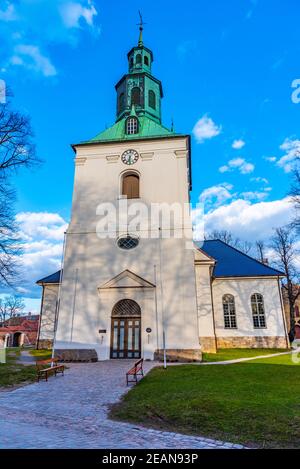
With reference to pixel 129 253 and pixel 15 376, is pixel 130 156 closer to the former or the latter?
pixel 129 253

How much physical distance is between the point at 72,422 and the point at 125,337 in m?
11.5

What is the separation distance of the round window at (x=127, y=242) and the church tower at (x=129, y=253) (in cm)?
6

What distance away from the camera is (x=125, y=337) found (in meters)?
17.8

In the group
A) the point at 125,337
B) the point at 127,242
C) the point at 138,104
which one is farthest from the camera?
the point at 138,104

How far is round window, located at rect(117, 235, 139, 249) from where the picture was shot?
19422mm

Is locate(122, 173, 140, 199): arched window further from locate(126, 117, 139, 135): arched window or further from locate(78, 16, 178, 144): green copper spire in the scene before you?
locate(126, 117, 139, 135): arched window

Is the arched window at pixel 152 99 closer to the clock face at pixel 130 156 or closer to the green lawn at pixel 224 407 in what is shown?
the clock face at pixel 130 156

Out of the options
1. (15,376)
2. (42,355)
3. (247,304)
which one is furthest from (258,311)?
(15,376)

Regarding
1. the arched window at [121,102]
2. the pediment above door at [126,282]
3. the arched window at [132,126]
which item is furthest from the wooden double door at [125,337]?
the arched window at [121,102]

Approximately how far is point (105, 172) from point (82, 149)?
255 centimetres

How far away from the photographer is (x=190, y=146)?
24.4m

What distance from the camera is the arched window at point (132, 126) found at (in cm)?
2242

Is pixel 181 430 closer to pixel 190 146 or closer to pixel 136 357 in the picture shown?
pixel 136 357
